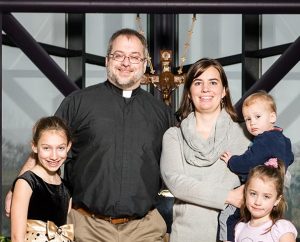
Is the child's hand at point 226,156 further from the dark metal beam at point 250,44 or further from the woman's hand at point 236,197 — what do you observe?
the dark metal beam at point 250,44

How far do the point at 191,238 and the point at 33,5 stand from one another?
2503mm

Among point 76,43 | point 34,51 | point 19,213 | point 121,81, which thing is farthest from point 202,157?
point 76,43

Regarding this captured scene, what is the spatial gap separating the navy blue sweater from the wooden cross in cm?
422

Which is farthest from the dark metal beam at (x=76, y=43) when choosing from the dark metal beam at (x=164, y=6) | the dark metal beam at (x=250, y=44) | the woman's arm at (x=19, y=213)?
the woman's arm at (x=19, y=213)

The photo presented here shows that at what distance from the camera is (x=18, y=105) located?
9.52 metres

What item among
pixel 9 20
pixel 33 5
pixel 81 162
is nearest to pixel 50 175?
pixel 81 162

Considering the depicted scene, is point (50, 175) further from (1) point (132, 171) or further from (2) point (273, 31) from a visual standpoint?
(2) point (273, 31)

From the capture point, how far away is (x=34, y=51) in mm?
6801

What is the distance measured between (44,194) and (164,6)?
2.08m

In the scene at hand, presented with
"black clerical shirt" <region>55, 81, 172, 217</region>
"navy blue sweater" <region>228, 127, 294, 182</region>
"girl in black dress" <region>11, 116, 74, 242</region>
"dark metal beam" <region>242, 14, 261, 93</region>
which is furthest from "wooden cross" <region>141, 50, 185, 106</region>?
"navy blue sweater" <region>228, 127, 294, 182</region>

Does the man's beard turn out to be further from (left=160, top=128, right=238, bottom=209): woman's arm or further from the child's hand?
the child's hand

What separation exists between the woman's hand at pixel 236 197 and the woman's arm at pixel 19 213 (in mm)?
984

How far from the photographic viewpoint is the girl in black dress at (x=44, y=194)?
402cm

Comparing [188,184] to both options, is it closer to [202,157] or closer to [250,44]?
[202,157]
